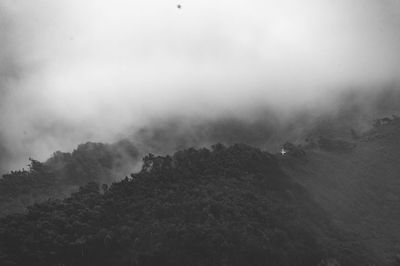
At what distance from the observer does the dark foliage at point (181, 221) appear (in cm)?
10806

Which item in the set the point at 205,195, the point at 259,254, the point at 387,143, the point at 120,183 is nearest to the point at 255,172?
the point at 205,195

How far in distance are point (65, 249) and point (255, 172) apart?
204 ft

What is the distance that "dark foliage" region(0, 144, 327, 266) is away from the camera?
355 feet

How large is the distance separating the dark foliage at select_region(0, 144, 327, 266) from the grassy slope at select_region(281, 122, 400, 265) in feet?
25.6

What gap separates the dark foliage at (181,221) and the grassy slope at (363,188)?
7814mm

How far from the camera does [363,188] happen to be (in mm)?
159875

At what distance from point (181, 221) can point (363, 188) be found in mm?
60781

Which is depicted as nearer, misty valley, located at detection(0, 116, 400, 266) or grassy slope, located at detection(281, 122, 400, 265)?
misty valley, located at detection(0, 116, 400, 266)

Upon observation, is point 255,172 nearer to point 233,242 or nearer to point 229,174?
point 229,174

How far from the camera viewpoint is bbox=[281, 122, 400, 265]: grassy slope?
132 metres

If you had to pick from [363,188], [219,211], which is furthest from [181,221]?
[363,188]

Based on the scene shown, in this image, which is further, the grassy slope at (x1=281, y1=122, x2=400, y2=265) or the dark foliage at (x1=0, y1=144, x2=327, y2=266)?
the grassy slope at (x1=281, y1=122, x2=400, y2=265)

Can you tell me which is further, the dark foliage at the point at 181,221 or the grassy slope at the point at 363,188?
the grassy slope at the point at 363,188

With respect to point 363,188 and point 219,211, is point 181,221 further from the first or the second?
point 363,188
